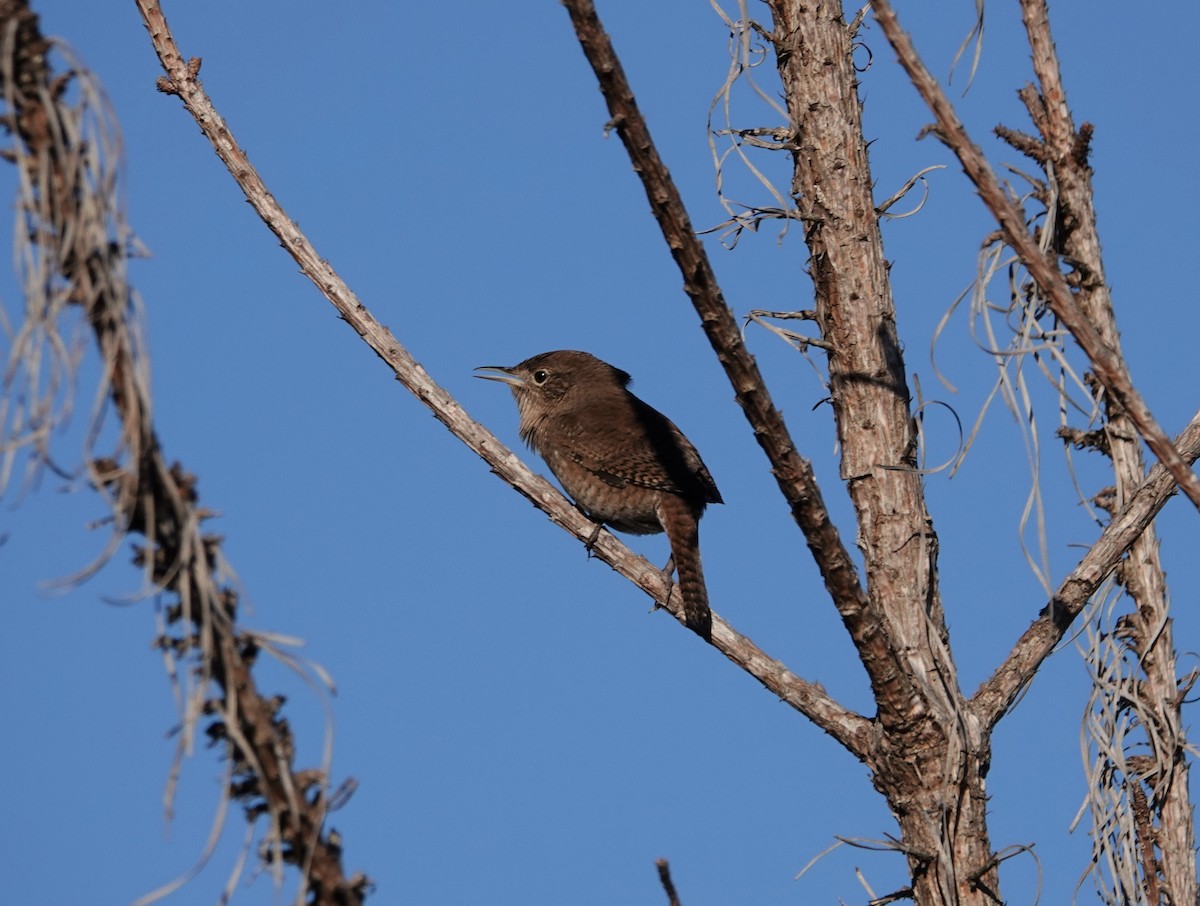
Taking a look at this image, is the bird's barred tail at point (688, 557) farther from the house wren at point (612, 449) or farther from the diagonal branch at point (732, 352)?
the diagonal branch at point (732, 352)

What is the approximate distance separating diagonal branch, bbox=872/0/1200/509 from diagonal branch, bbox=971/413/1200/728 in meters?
1.23

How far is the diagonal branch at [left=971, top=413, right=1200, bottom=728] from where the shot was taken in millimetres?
3658

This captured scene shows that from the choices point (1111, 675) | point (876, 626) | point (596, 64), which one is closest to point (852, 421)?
point (876, 626)

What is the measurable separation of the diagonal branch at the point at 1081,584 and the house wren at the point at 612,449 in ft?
4.72

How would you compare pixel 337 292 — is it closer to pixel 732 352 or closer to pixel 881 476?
pixel 732 352

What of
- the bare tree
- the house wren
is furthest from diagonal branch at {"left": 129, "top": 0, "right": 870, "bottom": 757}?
the house wren

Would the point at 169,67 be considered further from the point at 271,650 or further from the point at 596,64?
the point at 271,650

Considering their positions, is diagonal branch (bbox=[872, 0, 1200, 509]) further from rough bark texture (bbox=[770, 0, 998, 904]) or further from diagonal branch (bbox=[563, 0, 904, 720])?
rough bark texture (bbox=[770, 0, 998, 904])

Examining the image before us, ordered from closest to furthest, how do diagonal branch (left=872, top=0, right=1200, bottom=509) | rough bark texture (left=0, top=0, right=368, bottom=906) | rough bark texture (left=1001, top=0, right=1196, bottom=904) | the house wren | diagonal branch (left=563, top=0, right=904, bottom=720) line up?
rough bark texture (left=0, top=0, right=368, bottom=906) → diagonal branch (left=872, top=0, right=1200, bottom=509) → diagonal branch (left=563, top=0, right=904, bottom=720) → rough bark texture (left=1001, top=0, right=1196, bottom=904) → the house wren

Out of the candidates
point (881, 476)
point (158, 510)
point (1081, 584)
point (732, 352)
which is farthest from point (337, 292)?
point (158, 510)

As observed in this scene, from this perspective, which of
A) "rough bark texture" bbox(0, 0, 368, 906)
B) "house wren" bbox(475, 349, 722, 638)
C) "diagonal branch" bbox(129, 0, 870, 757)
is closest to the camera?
"rough bark texture" bbox(0, 0, 368, 906)

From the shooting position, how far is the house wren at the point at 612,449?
234 inches

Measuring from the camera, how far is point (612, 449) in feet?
20.6

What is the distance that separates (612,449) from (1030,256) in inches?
149
